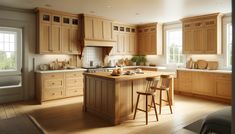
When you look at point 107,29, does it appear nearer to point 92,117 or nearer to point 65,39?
point 65,39

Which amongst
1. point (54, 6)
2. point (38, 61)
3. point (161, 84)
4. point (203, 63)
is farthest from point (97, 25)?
point (203, 63)

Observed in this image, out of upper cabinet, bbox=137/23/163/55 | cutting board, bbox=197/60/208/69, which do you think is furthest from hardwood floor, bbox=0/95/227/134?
upper cabinet, bbox=137/23/163/55

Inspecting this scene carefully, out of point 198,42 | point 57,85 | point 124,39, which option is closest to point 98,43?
point 124,39

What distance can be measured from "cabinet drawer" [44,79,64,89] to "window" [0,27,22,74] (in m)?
1.00

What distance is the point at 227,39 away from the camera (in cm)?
595

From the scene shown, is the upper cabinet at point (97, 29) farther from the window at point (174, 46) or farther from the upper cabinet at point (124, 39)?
the window at point (174, 46)

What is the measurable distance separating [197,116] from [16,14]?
18.1 feet

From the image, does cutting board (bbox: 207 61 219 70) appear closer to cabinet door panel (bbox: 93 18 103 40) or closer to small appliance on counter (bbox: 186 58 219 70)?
small appliance on counter (bbox: 186 58 219 70)

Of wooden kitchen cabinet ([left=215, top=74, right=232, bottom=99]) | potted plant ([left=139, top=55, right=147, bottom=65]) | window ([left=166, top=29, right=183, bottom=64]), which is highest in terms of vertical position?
window ([left=166, top=29, right=183, bottom=64])

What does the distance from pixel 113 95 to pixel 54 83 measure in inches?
101

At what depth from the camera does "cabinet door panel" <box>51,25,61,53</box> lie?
584 centimetres

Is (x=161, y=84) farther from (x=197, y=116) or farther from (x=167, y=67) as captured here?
(x=167, y=67)

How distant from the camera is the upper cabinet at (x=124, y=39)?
757 cm

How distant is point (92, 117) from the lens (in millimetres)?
4176
